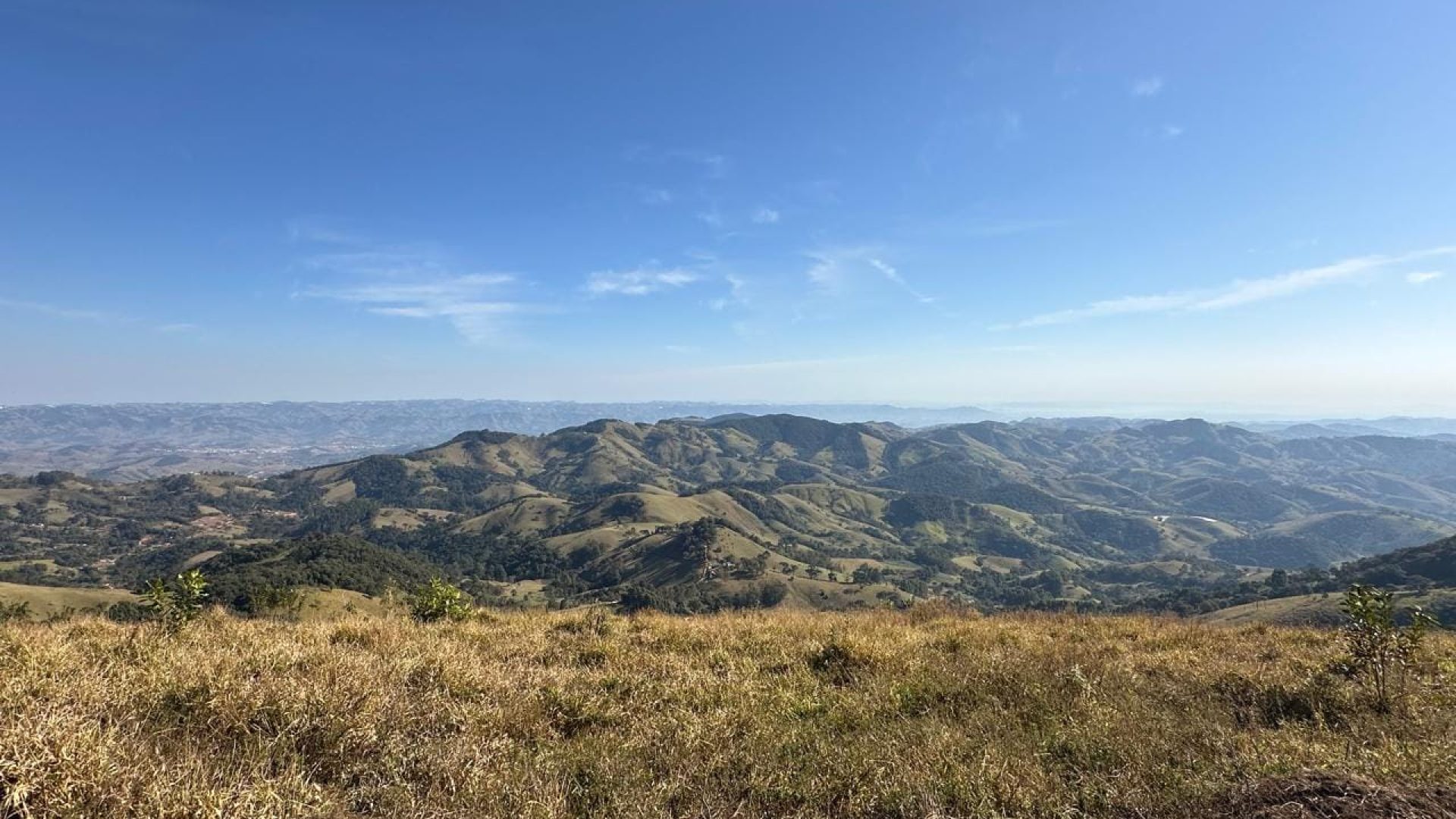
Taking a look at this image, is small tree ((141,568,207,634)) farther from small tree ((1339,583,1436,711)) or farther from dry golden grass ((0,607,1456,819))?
small tree ((1339,583,1436,711))

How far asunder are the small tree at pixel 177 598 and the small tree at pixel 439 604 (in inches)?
154

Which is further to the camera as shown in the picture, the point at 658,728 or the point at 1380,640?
the point at 1380,640

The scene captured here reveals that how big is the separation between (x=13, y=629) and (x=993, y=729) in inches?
552

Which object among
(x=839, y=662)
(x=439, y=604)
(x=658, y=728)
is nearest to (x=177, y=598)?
(x=439, y=604)

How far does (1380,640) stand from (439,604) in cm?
1649

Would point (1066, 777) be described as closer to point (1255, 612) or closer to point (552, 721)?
point (552, 721)

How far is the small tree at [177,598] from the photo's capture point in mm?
11289

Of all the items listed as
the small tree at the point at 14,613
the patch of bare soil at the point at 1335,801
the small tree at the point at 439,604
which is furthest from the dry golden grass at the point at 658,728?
the small tree at the point at 14,613

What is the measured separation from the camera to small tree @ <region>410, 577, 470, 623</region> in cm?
1367

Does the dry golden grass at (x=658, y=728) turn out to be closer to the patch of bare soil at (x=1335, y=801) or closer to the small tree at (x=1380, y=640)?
the patch of bare soil at (x=1335, y=801)

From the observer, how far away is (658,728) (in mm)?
6984

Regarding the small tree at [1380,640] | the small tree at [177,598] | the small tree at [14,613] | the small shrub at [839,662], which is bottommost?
the small tree at [14,613]

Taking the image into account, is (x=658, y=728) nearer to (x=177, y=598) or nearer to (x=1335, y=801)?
(x=1335, y=801)

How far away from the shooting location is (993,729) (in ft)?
23.3
